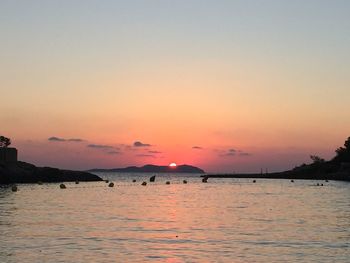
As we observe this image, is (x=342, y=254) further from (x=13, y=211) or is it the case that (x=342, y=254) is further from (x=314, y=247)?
(x=13, y=211)

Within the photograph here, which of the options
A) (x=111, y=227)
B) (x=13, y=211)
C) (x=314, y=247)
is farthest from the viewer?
(x=13, y=211)

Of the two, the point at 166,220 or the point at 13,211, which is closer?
the point at 166,220

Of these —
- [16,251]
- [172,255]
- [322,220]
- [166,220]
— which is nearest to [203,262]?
[172,255]

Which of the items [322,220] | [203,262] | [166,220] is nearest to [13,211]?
[166,220]

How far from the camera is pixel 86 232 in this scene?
49.7 metres

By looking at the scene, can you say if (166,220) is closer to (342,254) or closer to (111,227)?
(111,227)

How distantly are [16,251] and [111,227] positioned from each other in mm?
16526

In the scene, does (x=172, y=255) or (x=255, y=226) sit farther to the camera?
(x=255, y=226)

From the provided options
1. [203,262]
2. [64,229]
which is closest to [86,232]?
[64,229]

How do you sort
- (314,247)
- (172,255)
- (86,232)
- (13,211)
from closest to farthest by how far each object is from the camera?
(172,255) < (314,247) < (86,232) < (13,211)

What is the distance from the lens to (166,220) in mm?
62188

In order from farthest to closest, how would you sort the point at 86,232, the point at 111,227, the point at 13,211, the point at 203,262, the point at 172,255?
the point at 13,211
the point at 111,227
the point at 86,232
the point at 172,255
the point at 203,262

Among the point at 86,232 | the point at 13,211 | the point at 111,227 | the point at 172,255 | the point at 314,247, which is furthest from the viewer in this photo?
the point at 13,211

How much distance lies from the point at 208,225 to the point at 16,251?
2323 cm
